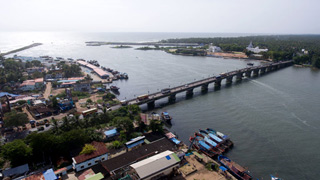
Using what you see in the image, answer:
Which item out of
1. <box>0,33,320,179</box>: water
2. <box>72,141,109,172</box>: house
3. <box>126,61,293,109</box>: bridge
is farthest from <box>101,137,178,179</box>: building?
<box>126,61,293,109</box>: bridge

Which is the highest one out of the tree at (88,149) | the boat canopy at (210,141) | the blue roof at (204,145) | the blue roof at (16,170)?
the tree at (88,149)

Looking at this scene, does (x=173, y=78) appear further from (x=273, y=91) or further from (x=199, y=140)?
(x=199, y=140)

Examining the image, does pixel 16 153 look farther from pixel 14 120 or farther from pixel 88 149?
pixel 14 120

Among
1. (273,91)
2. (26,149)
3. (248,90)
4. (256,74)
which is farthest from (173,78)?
(26,149)

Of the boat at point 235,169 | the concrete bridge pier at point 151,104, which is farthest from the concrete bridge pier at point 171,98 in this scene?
the boat at point 235,169

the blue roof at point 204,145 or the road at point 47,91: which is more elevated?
the road at point 47,91

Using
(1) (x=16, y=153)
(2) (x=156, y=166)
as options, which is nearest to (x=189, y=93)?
(2) (x=156, y=166)

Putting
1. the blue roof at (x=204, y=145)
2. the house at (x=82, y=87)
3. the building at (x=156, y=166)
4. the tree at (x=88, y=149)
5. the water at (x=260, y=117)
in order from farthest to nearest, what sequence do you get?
the house at (x=82, y=87) → the blue roof at (x=204, y=145) → the water at (x=260, y=117) → the tree at (x=88, y=149) → the building at (x=156, y=166)

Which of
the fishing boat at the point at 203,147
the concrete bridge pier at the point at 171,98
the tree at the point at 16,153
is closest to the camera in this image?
the tree at the point at 16,153

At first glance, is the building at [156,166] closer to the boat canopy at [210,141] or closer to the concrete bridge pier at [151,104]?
the boat canopy at [210,141]
